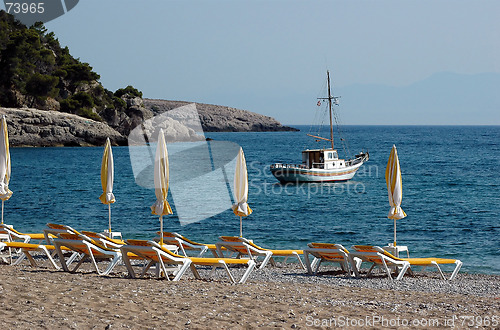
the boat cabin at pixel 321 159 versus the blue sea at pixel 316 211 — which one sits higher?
the boat cabin at pixel 321 159

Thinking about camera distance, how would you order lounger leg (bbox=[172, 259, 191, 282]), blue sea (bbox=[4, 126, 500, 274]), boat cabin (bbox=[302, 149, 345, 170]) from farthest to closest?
boat cabin (bbox=[302, 149, 345, 170]) → blue sea (bbox=[4, 126, 500, 274]) → lounger leg (bbox=[172, 259, 191, 282])

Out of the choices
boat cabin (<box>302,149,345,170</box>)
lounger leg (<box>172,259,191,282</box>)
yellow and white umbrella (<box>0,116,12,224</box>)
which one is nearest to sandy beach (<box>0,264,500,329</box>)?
lounger leg (<box>172,259,191,282</box>)

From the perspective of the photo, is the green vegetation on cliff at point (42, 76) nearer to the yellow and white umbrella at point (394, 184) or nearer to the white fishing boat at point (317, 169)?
the white fishing boat at point (317, 169)

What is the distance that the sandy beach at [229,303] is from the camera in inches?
261

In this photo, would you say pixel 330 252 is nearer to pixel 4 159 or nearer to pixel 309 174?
pixel 4 159

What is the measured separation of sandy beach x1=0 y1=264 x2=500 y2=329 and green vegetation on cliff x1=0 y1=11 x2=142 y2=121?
254 feet

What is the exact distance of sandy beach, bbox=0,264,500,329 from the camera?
6.63 m

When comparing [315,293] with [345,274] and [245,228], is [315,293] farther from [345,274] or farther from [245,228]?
[245,228]

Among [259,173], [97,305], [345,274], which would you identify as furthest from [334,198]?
[97,305]

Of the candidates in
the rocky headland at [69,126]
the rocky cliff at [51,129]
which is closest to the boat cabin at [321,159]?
the rocky headland at [69,126]

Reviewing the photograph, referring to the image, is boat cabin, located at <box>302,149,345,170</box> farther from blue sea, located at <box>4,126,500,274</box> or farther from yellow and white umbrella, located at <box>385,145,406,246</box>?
yellow and white umbrella, located at <box>385,145,406,246</box>

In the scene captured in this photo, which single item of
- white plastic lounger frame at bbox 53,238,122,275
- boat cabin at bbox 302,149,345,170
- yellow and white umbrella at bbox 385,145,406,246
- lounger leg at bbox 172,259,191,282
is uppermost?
yellow and white umbrella at bbox 385,145,406,246

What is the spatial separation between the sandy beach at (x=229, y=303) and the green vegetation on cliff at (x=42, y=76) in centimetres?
7732

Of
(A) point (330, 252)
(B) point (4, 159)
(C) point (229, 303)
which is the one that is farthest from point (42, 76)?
(C) point (229, 303)
